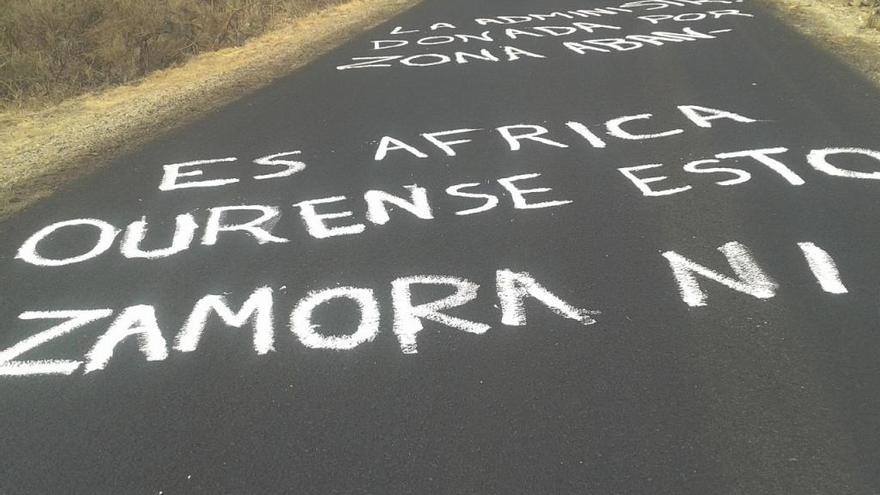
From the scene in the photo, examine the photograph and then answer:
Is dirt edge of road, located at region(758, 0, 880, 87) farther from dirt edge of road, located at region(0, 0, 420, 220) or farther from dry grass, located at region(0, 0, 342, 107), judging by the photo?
Answer: dry grass, located at region(0, 0, 342, 107)

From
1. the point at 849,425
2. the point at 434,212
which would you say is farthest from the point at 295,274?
the point at 849,425

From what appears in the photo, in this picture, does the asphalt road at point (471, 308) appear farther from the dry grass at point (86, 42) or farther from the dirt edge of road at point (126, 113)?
the dry grass at point (86, 42)

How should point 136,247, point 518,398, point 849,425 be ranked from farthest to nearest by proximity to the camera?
point 136,247, point 518,398, point 849,425

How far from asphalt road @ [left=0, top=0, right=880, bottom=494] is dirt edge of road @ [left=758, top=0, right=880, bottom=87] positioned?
1.17m

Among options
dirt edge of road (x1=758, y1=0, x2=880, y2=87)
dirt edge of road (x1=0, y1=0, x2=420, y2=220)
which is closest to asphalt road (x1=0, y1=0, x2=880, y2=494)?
A: dirt edge of road (x1=0, y1=0, x2=420, y2=220)

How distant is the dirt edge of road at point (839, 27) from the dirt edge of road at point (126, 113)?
20.4 ft

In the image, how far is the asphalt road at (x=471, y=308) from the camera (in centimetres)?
319

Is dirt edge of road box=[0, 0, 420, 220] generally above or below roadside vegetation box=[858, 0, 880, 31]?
below

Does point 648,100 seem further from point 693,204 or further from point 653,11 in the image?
point 653,11

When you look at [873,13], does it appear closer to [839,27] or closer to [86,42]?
[839,27]

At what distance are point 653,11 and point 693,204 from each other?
8.13 m

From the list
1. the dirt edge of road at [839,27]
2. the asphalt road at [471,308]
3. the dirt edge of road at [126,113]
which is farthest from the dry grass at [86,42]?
the dirt edge of road at [839,27]

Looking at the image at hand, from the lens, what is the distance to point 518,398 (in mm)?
3512

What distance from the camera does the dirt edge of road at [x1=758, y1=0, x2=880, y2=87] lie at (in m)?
8.65
